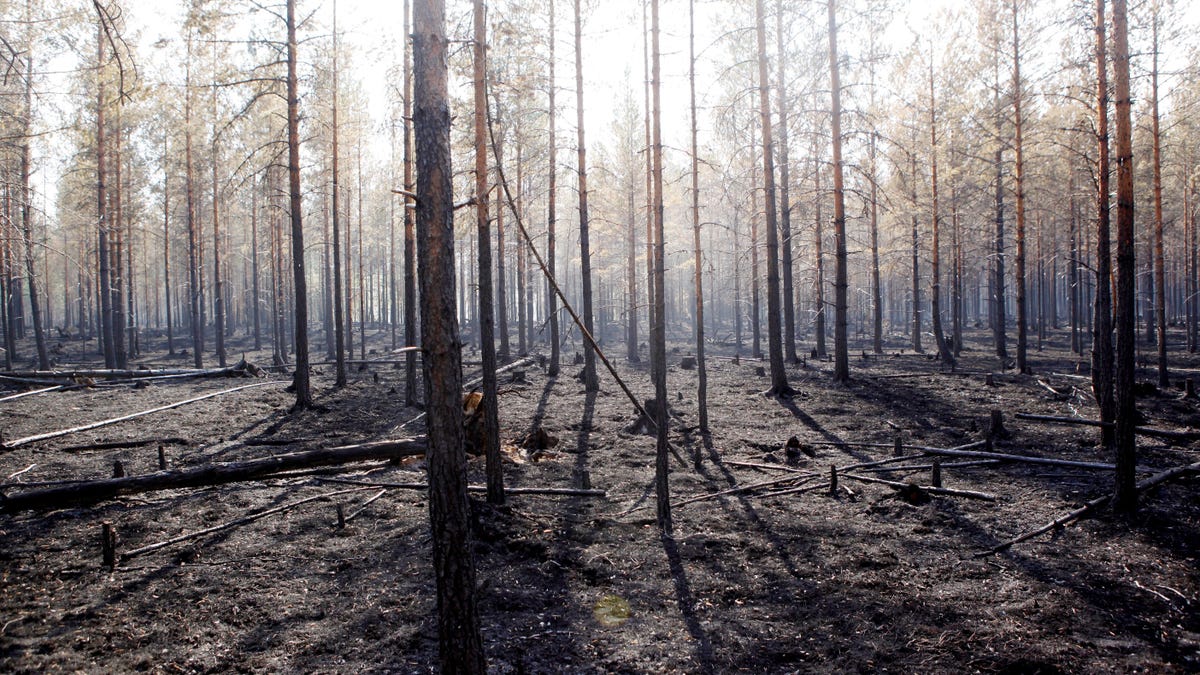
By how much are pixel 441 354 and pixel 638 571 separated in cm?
388

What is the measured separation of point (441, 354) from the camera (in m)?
3.65

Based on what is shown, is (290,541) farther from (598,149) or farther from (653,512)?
(598,149)

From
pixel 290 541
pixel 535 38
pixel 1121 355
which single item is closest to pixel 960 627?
pixel 1121 355

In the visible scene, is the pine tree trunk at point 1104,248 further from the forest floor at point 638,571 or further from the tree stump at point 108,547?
the tree stump at point 108,547

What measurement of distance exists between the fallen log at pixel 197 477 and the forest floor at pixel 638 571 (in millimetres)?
190

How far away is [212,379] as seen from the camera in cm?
2345

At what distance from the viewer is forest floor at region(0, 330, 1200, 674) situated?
4.89 metres

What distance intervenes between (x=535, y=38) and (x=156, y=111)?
64.0 ft

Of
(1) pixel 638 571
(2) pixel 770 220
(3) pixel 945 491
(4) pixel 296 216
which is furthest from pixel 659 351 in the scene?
(4) pixel 296 216

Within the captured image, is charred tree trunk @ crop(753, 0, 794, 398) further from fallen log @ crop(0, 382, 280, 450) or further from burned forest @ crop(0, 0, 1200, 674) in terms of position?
fallen log @ crop(0, 382, 280, 450)

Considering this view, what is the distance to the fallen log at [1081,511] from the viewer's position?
6.62 meters

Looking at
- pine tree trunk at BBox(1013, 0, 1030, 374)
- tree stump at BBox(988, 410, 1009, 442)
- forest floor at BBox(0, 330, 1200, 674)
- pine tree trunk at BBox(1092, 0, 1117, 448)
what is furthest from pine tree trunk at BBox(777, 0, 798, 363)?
forest floor at BBox(0, 330, 1200, 674)

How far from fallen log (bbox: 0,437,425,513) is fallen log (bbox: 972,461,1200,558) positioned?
7878 mm

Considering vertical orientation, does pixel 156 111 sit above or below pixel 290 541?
above
